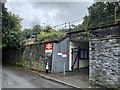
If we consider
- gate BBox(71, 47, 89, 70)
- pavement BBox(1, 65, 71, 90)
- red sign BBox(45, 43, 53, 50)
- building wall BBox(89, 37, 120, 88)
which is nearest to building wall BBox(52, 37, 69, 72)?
red sign BBox(45, 43, 53, 50)

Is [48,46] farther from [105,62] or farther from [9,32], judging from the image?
[9,32]

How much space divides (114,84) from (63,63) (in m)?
7.34

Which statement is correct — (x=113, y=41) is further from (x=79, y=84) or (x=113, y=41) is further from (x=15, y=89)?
(x=15, y=89)

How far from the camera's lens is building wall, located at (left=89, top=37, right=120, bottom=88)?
12.0 metres

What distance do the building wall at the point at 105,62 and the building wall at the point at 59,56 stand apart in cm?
528

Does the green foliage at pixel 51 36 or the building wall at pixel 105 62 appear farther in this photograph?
the green foliage at pixel 51 36

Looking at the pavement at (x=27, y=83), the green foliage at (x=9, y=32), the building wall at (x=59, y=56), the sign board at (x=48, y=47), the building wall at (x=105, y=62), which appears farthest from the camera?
the green foliage at (x=9, y=32)

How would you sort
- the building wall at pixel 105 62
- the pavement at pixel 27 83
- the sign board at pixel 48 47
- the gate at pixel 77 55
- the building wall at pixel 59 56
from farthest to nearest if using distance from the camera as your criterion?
the gate at pixel 77 55
the sign board at pixel 48 47
the building wall at pixel 59 56
the pavement at pixel 27 83
the building wall at pixel 105 62

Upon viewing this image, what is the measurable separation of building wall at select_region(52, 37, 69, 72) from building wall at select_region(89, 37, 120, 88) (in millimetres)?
5278

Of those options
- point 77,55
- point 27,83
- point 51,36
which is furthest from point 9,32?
point 27,83

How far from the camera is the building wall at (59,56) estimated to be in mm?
18125

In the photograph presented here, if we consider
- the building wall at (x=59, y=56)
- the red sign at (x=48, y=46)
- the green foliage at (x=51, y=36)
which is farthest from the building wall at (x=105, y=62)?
the green foliage at (x=51, y=36)

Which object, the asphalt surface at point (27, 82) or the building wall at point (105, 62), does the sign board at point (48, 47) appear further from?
the building wall at point (105, 62)

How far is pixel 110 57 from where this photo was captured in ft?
40.4
